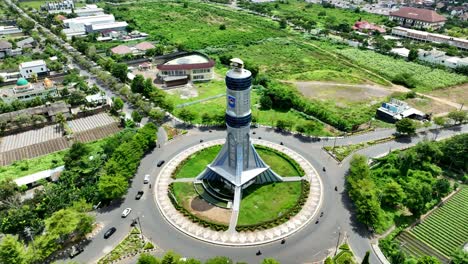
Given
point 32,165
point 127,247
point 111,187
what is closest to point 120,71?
point 32,165

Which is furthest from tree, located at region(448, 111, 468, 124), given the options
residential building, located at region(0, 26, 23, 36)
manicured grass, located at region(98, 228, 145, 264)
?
residential building, located at region(0, 26, 23, 36)

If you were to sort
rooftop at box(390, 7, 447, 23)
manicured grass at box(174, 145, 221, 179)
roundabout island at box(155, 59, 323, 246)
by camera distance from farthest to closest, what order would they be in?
rooftop at box(390, 7, 447, 23), manicured grass at box(174, 145, 221, 179), roundabout island at box(155, 59, 323, 246)

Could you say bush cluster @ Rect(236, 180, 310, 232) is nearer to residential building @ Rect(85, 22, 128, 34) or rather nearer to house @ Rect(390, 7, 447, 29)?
residential building @ Rect(85, 22, 128, 34)

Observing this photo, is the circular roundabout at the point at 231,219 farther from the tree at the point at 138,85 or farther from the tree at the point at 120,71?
the tree at the point at 120,71

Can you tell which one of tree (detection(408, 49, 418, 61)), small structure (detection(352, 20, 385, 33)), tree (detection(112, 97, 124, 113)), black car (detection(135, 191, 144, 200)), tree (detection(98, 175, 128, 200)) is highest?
small structure (detection(352, 20, 385, 33))

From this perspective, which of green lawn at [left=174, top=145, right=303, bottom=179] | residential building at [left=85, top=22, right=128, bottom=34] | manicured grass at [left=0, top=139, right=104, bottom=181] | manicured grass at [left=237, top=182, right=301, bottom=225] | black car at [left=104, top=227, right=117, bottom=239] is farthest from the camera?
residential building at [left=85, top=22, right=128, bottom=34]

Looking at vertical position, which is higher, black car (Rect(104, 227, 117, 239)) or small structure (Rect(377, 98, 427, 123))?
small structure (Rect(377, 98, 427, 123))

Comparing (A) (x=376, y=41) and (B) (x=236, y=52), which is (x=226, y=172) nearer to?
(B) (x=236, y=52)

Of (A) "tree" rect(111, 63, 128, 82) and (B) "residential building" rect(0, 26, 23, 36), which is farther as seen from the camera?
(B) "residential building" rect(0, 26, 23, 36)

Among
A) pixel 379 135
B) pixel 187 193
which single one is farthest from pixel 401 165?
pixel 187 193
